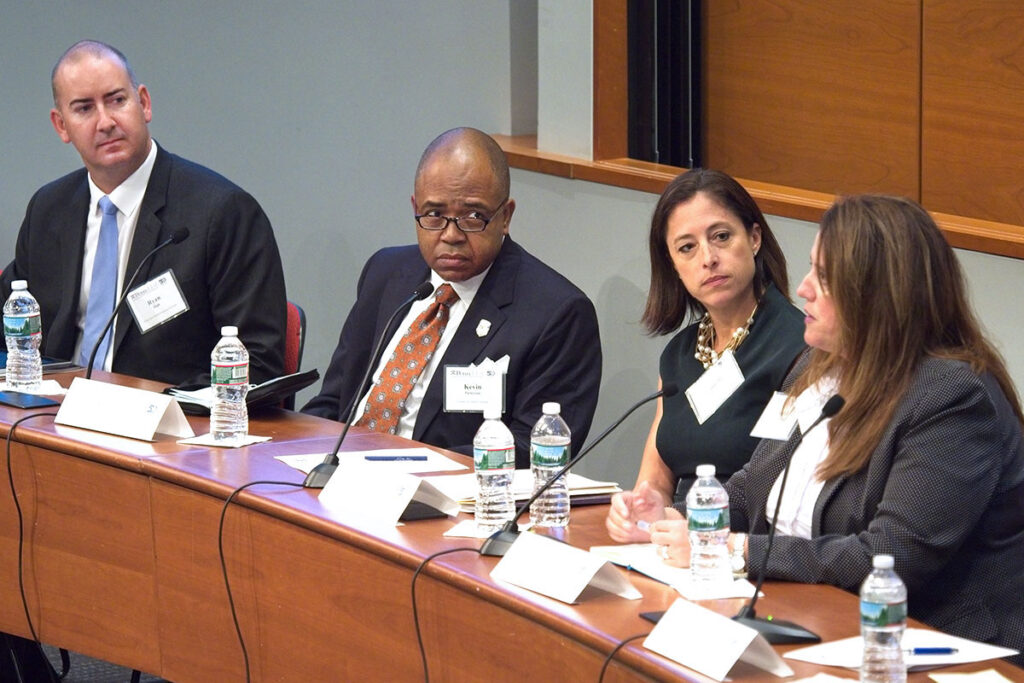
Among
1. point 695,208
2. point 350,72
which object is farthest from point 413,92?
point 695,208

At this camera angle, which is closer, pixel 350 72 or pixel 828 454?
pixel 828 454

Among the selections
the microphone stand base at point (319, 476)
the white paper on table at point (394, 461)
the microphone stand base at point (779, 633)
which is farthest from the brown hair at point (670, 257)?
the microphone stand base at point (779, 633)

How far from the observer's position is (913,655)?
1.77 m

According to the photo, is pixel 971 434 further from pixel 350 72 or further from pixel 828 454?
pixel 350 72

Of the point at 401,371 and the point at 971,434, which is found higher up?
the point at 971,434

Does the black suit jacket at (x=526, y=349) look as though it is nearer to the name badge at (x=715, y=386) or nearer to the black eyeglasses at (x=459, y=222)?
the black eyeglasses at (x=459, y=222)

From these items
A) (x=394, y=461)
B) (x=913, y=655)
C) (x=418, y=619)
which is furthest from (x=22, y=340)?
(x=913, y=655)

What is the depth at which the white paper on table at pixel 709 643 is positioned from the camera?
1.73 meters

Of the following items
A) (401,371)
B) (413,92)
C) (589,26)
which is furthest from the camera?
(413,92)

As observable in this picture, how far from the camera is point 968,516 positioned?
205 cm

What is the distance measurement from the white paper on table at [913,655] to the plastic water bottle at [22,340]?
2153mm

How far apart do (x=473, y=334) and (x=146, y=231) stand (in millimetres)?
1001

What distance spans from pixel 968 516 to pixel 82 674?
2413 millimetres

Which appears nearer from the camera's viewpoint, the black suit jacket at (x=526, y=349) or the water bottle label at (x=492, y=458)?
the water bottle label at (x=492, y=458)
